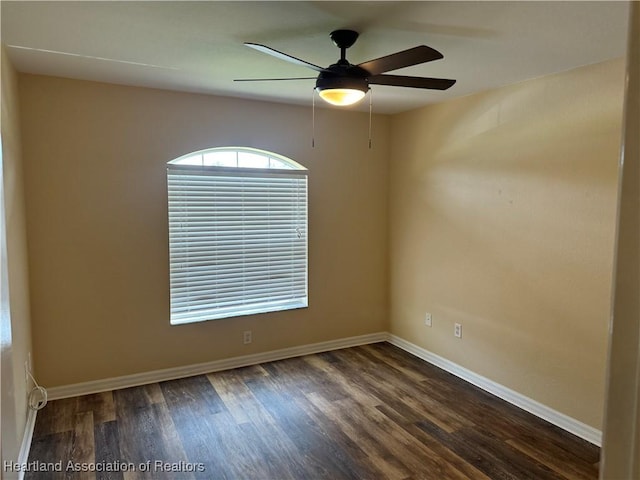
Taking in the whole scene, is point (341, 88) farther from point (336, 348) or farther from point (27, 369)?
point (336, 348)

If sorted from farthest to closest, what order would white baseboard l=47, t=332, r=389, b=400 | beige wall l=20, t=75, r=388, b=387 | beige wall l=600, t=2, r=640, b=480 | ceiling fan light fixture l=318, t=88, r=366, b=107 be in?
white baseboard l=47, t=332, r=389, b=400, beige wall l=20, t=75, r=388, b=387, ceiling fan light fixture l=318, t=88, r=366, b=107, beige wall l=600, t=2, r=640, b=480

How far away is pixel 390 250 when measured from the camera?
15.0 ft

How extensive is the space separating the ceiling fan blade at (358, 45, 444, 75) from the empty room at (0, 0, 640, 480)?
19 mm

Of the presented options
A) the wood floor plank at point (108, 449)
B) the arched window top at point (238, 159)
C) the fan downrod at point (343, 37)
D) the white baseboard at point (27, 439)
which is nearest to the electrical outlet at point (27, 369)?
the white baseboard at point (27, 439)

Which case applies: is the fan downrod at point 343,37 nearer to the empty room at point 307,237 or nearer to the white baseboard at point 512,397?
the empty room at point 307,237

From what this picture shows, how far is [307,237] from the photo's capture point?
4.16m

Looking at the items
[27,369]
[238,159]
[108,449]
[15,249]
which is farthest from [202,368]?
[238,159]

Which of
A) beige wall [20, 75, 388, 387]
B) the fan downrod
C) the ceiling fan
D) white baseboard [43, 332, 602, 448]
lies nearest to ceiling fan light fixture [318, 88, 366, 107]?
the ceiling fan

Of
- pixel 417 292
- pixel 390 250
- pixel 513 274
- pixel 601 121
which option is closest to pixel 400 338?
pixel 417 292

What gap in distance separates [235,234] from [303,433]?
184cm

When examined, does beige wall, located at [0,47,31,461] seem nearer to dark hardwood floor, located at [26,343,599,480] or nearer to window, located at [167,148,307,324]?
dark hardwood floor, located at [26,343,599,480]

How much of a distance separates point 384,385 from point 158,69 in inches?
119

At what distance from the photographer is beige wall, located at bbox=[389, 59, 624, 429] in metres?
2.65

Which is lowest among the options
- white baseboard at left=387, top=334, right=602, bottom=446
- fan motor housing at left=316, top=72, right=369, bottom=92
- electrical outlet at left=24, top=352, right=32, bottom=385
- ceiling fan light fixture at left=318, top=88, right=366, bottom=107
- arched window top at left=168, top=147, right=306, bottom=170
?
white baseboard at left=387, top=334, right=602, bottom=446
